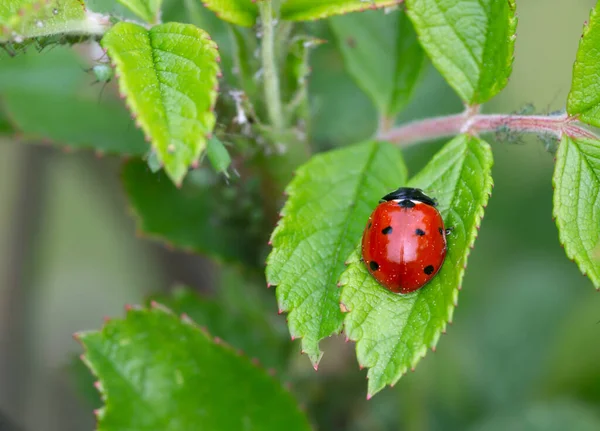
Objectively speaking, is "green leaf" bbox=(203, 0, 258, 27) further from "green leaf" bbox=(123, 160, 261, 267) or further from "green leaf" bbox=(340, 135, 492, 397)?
"green leaf" bbox=(123, 160, 261, 267)

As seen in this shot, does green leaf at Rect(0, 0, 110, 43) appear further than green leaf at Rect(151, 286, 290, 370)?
No

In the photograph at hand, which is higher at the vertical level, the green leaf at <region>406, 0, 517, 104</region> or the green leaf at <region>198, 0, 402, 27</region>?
the green leaf at <region>198, 0, 402, 27</region>

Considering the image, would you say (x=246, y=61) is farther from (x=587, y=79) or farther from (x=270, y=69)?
(x=587, y=79)

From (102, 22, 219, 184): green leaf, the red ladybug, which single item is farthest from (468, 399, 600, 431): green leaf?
(102, 22, 219, 184): green leaf

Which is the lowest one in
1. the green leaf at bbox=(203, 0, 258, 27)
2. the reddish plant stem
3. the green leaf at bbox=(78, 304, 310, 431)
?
the green leaf at bbox=(78, 304, 310, 431)

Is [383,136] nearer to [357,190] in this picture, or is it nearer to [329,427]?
[357,190]

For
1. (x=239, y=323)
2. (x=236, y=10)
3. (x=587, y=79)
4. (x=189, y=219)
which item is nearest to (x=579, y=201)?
(x=587, y=79)

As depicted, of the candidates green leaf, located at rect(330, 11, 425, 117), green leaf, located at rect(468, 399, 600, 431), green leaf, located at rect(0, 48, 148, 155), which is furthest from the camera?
green leaf, located at rect(468, 399, 600, 431)

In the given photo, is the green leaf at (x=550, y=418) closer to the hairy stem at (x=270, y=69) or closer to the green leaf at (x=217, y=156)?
the hairy stem at (x=270, y=69)

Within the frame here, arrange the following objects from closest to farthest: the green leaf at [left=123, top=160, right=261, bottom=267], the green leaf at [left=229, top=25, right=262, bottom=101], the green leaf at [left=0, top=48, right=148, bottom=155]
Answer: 1. the green leaf at [left=229, top=25, right=262, bottom=101]
2. the green leaf at [left=123, top=160, right=261, bottom=267]
3. the green leaf at [left=0, top=48, right=148, bottom=155]
